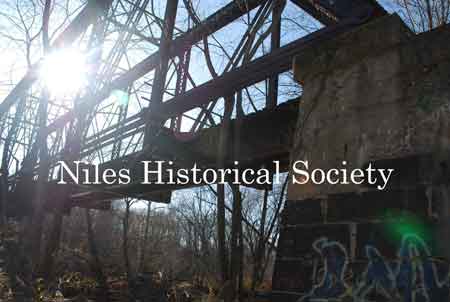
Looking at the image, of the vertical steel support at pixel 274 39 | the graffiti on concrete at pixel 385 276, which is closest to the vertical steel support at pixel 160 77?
the vertical steel support at pixel 274 39

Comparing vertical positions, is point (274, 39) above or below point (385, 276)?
above

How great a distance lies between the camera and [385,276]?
228 cm

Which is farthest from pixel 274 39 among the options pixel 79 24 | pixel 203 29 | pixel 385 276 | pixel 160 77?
pixel 79 24

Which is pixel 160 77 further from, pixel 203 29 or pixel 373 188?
pixel 373 188

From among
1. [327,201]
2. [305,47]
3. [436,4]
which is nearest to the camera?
[327,201]

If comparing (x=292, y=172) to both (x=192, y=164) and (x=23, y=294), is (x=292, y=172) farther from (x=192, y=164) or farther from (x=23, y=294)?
(x=23, y=294)

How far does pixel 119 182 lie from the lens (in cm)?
645

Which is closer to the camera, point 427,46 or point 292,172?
point 427,46

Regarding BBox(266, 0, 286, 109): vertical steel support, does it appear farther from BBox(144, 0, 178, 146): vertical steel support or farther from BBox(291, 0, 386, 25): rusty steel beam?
BBox(144, 0, 178, 146): vertical steel support

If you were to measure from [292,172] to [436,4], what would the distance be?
434 centimetres

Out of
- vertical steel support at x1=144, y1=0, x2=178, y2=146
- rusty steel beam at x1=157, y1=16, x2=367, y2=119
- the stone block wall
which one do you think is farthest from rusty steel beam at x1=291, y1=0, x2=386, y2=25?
vertical steel support at x1=144, y1=0, x2=178, y2=146

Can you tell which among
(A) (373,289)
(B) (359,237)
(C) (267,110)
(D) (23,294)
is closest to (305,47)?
(C) (267,110)

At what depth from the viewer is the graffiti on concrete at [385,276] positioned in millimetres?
2139

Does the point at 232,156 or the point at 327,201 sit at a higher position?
the point at 232,156
